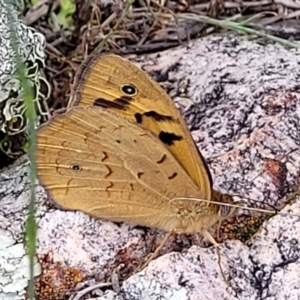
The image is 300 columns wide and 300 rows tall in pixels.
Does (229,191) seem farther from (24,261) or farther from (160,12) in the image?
(160,12)

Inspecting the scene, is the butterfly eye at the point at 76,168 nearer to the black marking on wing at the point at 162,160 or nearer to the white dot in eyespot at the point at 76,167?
the white dot in eyespot at the point at 76,167

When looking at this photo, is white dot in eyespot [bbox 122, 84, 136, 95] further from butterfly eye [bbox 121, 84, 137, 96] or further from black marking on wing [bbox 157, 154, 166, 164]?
black marking on wing [bbox 157, 154, 166, 164]

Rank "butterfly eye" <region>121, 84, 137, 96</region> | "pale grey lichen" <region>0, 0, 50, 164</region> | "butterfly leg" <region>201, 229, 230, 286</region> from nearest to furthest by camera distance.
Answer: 1. "butterfly leg" <region>201, 229, 230, 286</region>
2. "butterfly eye" <region>121, 84, 137, 96</region>
3. "pale grey lichen" <region>0, 0, 50, 164</region>

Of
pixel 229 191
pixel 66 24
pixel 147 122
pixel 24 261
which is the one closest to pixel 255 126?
pixel 229 191

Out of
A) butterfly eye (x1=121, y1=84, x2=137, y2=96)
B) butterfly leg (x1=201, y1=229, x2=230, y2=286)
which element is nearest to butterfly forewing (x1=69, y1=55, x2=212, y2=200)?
butterfly eye (x1=121, y1=84, x2=137, y2=96)

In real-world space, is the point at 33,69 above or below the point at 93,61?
below

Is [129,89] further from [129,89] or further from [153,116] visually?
[153,116]

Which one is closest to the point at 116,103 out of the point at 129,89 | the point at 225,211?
the point at 129,89
